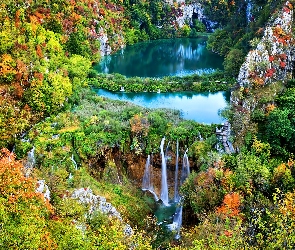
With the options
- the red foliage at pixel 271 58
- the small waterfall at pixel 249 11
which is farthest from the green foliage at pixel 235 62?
the small waterfall at pixel 249 11

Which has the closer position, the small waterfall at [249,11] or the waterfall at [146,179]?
the waterfall at [146,179]

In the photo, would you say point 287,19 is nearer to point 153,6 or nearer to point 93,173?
point 93,173

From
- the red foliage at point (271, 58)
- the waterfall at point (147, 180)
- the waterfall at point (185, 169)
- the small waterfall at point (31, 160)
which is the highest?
the red foliage at point (271, 58)

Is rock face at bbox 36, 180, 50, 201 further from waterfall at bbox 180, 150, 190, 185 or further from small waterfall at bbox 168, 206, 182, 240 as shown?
waterfall at bbox 180, 150, 190, 185

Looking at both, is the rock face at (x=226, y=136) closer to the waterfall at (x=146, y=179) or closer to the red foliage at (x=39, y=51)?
the waterfall at (x=146, y=179)

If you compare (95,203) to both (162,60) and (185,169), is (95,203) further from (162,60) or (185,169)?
(162,60)

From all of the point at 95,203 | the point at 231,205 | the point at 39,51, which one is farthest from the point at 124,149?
the point at 39,51

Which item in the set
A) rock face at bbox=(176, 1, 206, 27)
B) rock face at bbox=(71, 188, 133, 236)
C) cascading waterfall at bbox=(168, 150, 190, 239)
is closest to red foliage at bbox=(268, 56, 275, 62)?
cascading waterfall at bbox=(168, 150, 190, 239)
